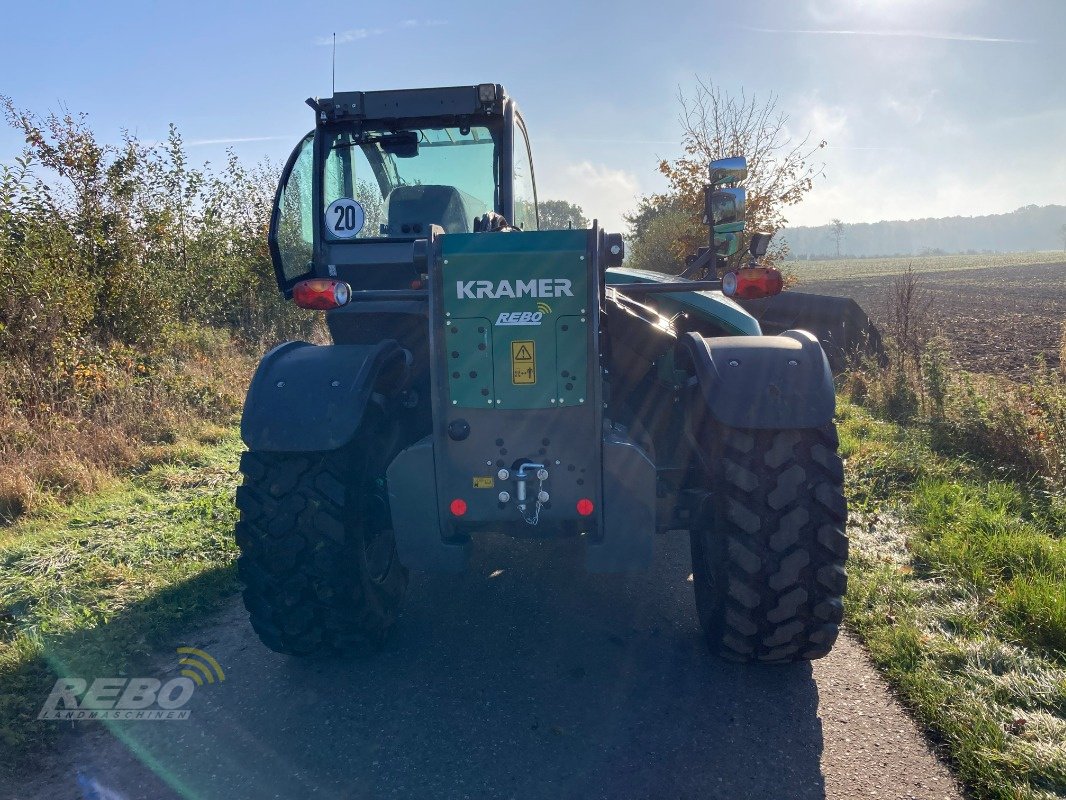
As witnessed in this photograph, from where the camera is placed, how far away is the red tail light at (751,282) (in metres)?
3.15

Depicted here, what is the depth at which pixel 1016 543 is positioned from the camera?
410 cm

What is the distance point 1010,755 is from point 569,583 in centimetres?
211

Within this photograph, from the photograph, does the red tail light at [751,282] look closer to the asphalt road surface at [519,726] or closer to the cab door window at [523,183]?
the asphalt road surface at [519,726]

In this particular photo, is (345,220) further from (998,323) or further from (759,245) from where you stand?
(998,323)

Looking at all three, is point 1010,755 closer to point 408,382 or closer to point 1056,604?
point 1056,604

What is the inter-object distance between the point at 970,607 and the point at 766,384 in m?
1.67

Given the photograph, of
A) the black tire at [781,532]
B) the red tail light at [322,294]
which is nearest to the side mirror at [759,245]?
the black tire at [781,532]

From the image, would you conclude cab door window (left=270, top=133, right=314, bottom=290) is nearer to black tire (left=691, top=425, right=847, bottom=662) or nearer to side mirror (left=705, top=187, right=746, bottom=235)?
side mirror (left=705, top=187, right=746, bottom=235)

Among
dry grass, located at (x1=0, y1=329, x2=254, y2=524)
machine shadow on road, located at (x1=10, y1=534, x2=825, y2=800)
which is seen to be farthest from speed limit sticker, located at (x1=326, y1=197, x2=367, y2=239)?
dry grass, located at (x1=0, y1=329, x2=254, y2=524)

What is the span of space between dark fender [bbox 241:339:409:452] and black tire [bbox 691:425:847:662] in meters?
1.46

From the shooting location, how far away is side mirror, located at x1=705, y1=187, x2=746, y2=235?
12.7 ft

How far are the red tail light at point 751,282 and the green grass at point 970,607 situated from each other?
161cm

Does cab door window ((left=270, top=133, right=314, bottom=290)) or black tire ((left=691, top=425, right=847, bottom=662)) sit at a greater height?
cab door window ((left=270, top=133, right=314, bottom=290))

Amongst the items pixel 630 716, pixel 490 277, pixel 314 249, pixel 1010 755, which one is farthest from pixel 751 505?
pixel 314 249
